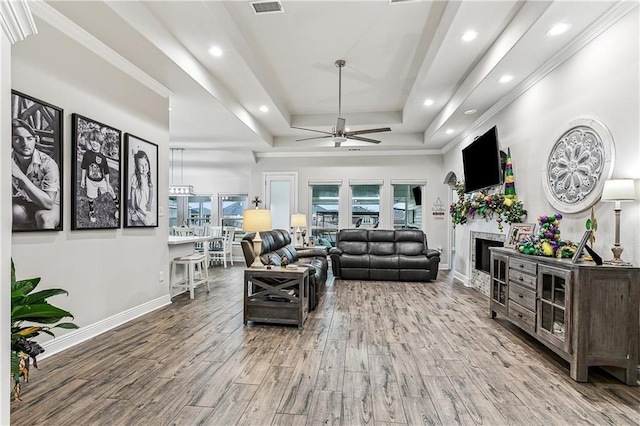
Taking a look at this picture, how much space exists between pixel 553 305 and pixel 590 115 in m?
1.77

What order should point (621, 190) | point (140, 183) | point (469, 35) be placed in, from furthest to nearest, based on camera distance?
point (140, 183), point (469, 35), point (621, 190)

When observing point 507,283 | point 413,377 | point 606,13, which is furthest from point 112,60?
point 507,283

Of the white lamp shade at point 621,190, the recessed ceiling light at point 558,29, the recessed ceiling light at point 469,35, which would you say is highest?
the recessed ceiling light at point 469,35

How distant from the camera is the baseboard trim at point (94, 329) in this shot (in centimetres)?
275

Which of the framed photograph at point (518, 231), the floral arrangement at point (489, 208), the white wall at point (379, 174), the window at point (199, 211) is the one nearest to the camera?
the framed photograph at point (518, 231)

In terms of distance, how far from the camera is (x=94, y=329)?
3.19 meters

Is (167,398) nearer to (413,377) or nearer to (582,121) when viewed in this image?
(413,377)

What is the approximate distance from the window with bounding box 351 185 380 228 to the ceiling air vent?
5580mm

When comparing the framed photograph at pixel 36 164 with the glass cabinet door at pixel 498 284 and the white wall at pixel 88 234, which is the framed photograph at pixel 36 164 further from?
the glass cabinet door at pixel 498 284

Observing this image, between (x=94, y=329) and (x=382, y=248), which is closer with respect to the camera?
(x=94, y=329)

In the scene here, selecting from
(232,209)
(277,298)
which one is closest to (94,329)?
(277,298)

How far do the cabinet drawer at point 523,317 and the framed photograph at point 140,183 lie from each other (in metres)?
4.28

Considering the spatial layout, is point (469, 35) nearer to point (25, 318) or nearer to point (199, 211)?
point (25, 318)

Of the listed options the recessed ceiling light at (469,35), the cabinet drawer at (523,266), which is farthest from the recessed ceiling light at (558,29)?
the cabinet drawer at (523,266)
